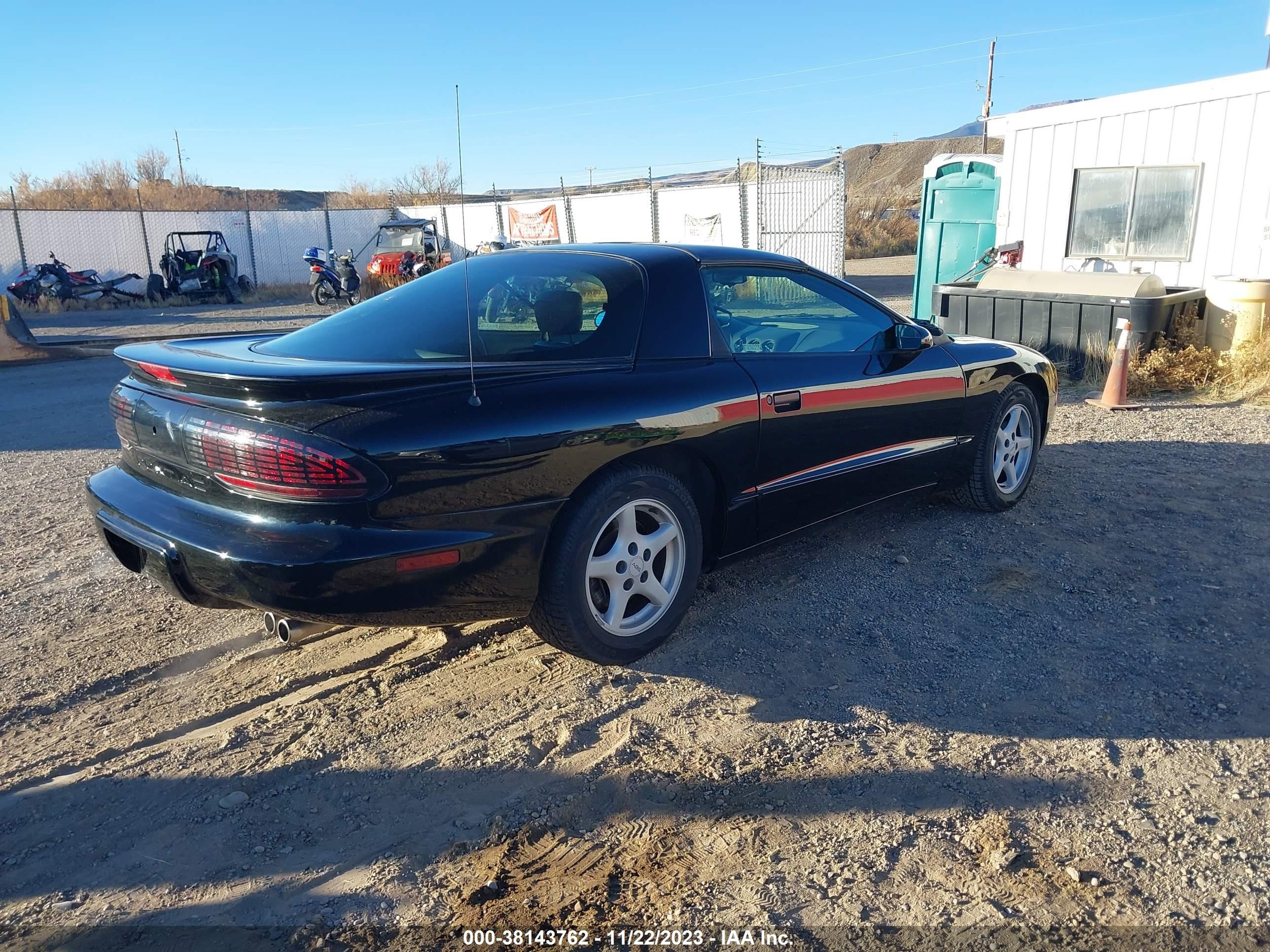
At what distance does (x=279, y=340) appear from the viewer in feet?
12.8

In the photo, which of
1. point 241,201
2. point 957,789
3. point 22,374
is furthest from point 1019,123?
point 241,201

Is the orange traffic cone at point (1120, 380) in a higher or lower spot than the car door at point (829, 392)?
lower

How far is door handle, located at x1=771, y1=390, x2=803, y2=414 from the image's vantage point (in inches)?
156

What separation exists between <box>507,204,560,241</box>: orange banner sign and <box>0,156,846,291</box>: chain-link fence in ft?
0.09

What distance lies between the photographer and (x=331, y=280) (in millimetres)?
20859

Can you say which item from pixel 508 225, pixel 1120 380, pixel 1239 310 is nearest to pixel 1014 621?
pixel 1120 380

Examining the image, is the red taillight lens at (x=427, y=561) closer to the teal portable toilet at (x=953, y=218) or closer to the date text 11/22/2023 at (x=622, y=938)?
the date text 11/22/2023 at (x=622, y=938)

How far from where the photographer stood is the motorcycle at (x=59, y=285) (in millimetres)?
21172

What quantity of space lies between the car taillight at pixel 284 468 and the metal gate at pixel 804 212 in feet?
60.1

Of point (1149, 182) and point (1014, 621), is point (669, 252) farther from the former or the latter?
point (1149, 182)

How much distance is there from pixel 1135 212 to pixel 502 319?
29.3ft

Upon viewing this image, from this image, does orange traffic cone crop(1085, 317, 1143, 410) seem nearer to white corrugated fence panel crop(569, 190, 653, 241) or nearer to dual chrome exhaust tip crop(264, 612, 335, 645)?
dual chrome exhaust tip crop(264, 612, 335, 645)

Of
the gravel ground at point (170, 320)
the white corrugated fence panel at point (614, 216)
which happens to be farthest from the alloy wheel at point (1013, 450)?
the white corrugated fence panel at point (614, 216)

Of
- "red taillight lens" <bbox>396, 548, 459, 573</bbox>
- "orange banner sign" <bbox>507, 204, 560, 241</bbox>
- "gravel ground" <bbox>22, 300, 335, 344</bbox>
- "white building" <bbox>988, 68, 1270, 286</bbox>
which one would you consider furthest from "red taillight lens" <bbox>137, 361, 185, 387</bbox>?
"orange banner sign" <bbox>507, 204, 560, 241</bbox>
